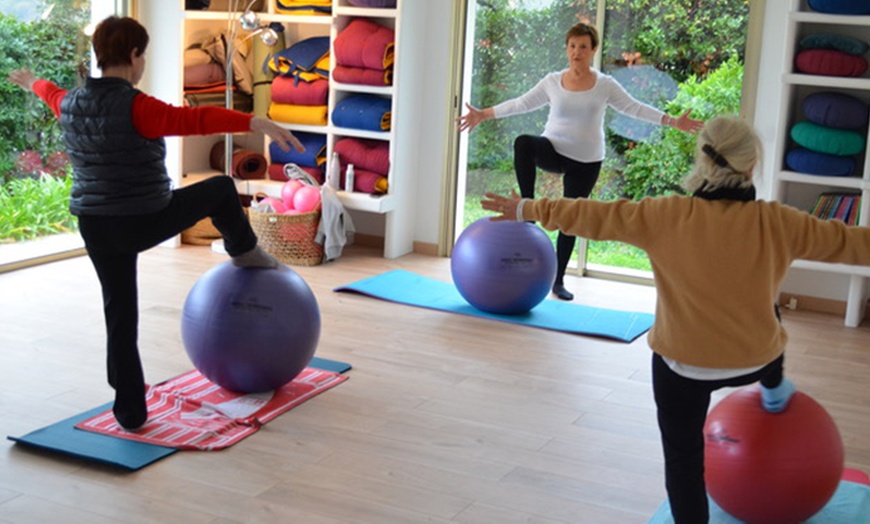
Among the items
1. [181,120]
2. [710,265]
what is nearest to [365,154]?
[181,120]

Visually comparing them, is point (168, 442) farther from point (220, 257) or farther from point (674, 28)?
point (674, 28)

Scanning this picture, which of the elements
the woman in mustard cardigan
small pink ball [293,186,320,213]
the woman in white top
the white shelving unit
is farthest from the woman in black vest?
the white shelving unit

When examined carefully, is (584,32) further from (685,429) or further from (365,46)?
(685,429)

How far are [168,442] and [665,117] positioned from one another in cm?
296

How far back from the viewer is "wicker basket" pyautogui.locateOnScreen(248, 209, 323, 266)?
19.7 ft

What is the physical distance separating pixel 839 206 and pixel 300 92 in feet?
9.92

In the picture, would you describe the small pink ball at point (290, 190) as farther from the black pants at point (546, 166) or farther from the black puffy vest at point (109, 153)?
the black puffy vest at point (109, 153)

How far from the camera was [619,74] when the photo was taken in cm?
600

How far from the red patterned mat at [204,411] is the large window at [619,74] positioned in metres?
2.58

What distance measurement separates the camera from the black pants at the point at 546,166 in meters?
5.46

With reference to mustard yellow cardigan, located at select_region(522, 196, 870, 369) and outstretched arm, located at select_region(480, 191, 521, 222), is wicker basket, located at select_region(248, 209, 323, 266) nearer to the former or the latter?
outstretched arm, located at select_region(480, 191, 521, 222)

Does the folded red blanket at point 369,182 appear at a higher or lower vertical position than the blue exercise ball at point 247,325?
higher

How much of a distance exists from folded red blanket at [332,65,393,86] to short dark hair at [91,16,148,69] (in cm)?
296

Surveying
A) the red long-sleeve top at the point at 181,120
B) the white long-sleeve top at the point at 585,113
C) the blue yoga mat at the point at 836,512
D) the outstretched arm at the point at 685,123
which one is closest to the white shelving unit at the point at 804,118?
the outstretched arm at the point at 685,123
